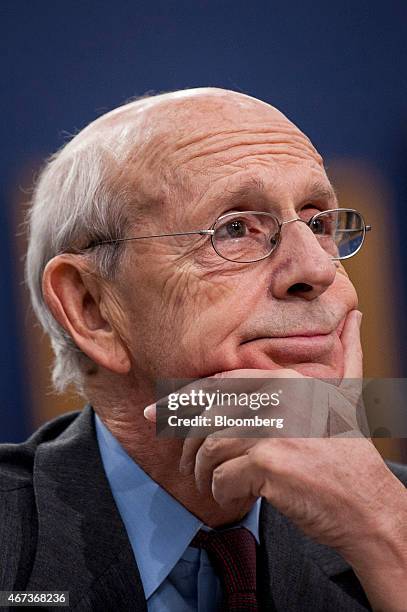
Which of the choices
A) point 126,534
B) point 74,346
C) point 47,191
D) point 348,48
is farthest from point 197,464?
point 348,48

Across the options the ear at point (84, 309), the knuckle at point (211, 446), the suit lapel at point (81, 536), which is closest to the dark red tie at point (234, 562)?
the suit lapel at point (81, 536)

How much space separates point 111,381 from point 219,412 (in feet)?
1.29

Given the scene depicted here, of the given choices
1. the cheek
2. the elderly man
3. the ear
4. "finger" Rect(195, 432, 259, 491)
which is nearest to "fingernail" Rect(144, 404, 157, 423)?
the elderly man

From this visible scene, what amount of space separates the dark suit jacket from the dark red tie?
0.19 feet

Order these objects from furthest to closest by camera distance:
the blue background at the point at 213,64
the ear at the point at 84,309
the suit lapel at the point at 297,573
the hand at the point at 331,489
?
the blue background at the point at 213,64
the ear at the point at 84,309
the suit lapel at the point at 297,573
the hand at the point at 331,489

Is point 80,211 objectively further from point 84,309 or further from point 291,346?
point 291,346

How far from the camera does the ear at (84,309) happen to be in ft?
5.17

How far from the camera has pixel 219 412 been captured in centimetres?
132

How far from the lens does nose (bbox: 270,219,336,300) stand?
4.58ft

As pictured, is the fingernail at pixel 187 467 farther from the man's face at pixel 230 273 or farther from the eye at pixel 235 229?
the eye at pixel 235 229

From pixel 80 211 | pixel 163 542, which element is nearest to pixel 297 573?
pixel 163 542

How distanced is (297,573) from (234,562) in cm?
14

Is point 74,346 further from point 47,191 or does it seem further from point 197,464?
point 197,464

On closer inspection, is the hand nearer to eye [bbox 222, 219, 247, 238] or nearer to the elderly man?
the elderly man
